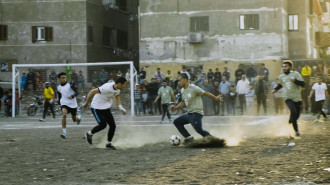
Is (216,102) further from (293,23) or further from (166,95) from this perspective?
(293,23)

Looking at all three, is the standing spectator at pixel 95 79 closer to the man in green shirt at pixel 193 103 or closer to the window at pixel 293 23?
the window at pixel 293 23

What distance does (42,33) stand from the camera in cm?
4747

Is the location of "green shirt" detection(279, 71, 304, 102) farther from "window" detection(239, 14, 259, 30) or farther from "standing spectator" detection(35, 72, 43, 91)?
"window" detection(239, 14, 259, 30)

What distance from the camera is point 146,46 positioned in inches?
1874

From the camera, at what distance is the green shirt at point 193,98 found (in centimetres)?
1334

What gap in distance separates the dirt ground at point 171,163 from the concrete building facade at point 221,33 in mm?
31003

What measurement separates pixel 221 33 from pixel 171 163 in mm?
36154

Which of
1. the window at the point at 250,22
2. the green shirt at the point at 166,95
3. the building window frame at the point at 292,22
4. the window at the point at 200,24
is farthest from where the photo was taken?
the building window frame at the point at 292,22

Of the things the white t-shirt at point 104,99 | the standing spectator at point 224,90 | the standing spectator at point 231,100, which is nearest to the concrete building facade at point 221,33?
the standing spectator at point 224,90

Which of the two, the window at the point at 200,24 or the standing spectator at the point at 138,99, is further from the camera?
the window at the point at 200,24

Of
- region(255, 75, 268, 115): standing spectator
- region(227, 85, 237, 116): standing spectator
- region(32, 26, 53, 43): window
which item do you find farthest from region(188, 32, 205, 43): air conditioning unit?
region(255, 75, 268, 115): standing spectator

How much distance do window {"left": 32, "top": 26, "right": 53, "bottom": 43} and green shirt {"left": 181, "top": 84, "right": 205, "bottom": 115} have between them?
35206 millimetres

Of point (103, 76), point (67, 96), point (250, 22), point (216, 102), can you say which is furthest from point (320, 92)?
point (250, 22)

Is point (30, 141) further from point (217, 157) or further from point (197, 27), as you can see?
point (197, 27)
